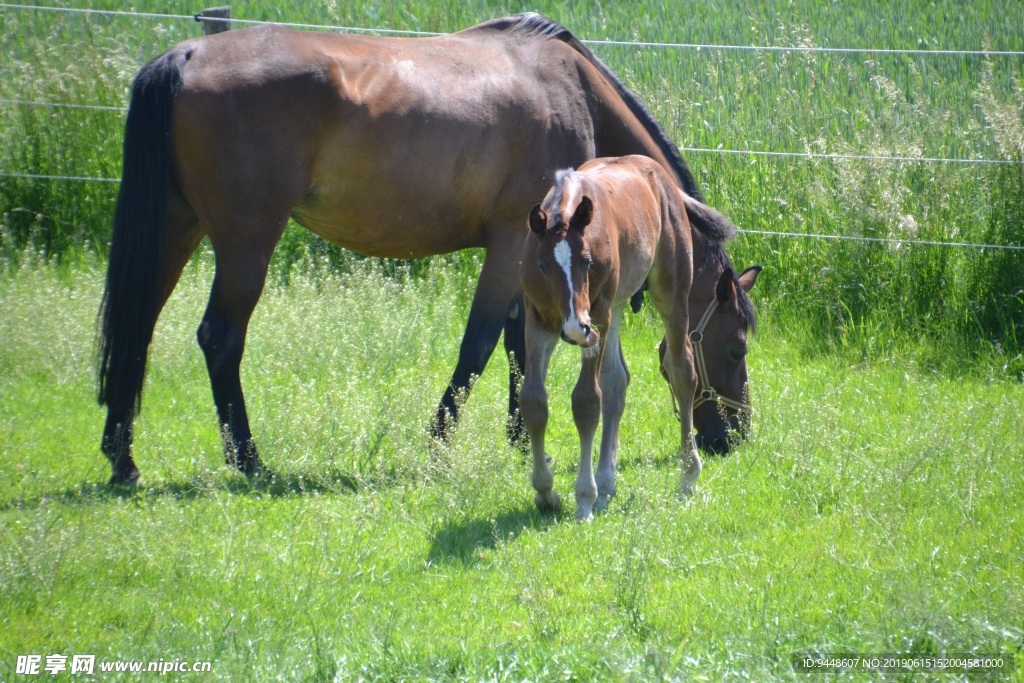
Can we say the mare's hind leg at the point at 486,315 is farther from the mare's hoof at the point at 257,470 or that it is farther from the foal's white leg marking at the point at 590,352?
the foal's white leg marking at the point at 590,352

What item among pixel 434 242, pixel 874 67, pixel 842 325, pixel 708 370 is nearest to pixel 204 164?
pixel 434 242

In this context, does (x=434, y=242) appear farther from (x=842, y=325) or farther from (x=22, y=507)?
(x=842, y=325)

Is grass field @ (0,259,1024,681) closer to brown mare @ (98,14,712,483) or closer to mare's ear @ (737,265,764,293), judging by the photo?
brown mare @ (98,14,712,483)

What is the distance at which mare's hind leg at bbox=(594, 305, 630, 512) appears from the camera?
530cm

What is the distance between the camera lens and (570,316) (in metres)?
4.12

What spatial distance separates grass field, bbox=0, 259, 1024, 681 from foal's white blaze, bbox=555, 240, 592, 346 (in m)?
0.88

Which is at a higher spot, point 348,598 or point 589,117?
point 589,117

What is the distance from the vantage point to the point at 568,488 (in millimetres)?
5547

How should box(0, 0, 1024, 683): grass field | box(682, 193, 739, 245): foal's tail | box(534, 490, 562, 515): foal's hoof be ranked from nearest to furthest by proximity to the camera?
box(0, 0, 1024, 683): grass field → box(534, 490, 562, 515): foal's hoof → box(682, 193, 739, 245): foal's tail

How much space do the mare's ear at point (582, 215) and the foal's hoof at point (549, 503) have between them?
136cm

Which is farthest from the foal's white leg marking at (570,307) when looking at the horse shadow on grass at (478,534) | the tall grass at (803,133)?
the tall grass at (803,133)

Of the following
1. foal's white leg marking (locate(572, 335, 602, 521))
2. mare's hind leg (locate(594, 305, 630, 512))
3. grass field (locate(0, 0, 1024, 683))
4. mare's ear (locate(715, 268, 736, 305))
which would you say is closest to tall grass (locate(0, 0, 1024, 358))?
grass field (locate(0, 0, 1024, 683))

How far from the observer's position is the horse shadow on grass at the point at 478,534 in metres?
4.57

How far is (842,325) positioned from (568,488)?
3926 mm
